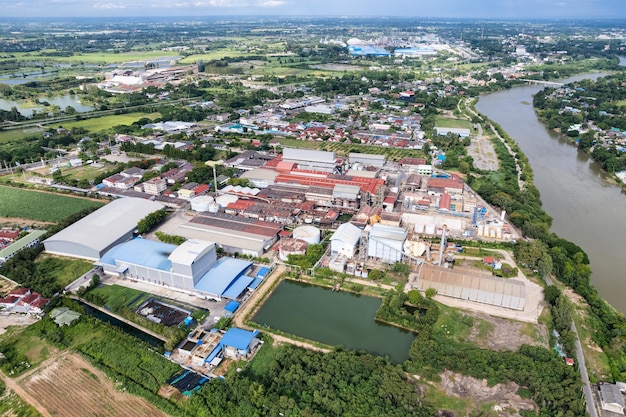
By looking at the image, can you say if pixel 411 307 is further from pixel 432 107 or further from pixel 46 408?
pixel 432 107

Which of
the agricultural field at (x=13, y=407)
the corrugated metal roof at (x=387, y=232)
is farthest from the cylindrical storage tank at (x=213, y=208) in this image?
the agricultural field at (x=13, y=407)

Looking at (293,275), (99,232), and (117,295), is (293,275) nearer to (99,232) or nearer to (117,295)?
(117,295)

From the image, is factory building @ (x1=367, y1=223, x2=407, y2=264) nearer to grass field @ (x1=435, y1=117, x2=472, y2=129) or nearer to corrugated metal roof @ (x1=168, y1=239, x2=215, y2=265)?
corrugated metal roof @ (x1=168, y1=239, x2=215, y2=265)

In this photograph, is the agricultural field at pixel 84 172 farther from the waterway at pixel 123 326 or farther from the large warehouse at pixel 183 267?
the waterway at pixel 123 326

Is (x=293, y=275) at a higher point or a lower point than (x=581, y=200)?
higher

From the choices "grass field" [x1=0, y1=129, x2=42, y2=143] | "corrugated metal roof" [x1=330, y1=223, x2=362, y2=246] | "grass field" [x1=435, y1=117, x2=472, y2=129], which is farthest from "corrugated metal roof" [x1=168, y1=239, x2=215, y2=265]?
"grass field" [x1=435, y1=117, x2=472, y2=129]

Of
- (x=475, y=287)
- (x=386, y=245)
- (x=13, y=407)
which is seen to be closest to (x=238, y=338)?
(x=13, y=407)
